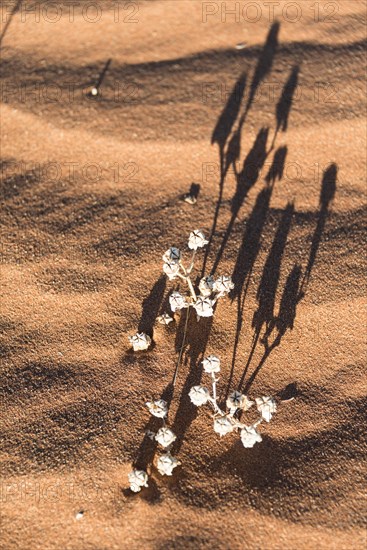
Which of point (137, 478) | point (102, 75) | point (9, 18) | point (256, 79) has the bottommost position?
point (137, 478)

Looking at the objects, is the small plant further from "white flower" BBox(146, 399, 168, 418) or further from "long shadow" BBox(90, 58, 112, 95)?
"long shadow" BBox(90, 58, 112, 95)

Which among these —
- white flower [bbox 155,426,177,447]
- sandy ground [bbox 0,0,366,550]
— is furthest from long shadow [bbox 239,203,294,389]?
white flower [bbox 155,426,177,447]

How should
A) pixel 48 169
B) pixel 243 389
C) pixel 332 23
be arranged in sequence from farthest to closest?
pixel 332 23
pixel 48 169
pixel 243 389

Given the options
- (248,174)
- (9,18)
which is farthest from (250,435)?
(9,18)

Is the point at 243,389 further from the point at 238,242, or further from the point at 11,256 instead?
the point at 11,256

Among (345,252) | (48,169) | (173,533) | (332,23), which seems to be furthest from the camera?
(332,23)

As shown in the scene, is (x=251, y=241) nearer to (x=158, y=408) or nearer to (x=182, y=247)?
(x=182, y=247)

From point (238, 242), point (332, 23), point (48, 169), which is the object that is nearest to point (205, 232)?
point (238, 242)
